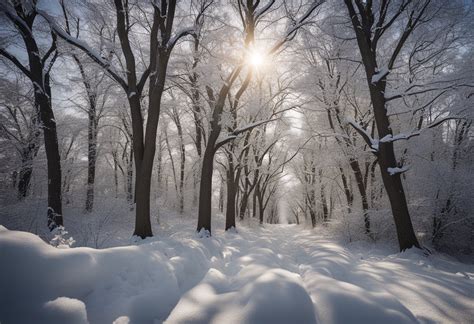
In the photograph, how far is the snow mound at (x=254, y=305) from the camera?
7.23ft

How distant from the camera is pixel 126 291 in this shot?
107 inches

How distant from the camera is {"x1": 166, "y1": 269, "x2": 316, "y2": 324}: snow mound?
2.21m

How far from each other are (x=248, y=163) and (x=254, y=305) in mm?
15013

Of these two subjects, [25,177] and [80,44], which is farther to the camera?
[25,177]

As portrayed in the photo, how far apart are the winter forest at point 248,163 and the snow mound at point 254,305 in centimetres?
2

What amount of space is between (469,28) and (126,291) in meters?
14.1

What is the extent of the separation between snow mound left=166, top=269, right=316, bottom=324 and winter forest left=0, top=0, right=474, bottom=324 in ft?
0.07

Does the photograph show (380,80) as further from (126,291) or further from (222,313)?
(126,291)

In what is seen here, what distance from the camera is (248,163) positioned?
1728 centimetres

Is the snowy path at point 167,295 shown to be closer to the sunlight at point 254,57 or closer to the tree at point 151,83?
the tree at point 151,83

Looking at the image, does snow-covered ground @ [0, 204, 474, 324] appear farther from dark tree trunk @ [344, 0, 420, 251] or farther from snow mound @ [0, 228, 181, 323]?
dark tree trunk @ [344, 0, 420, 251]

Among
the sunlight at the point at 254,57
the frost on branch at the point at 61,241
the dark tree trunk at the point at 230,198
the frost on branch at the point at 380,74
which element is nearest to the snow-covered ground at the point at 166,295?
the frost on branch at the point at 61,241

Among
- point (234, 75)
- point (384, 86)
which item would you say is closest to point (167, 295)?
point (234, 75)

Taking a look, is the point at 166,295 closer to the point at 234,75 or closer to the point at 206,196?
the point at 206,196
